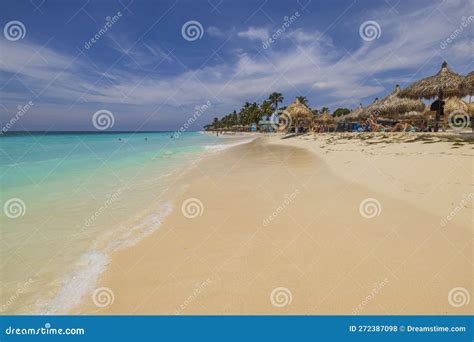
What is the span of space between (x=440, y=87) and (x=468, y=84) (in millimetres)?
2107

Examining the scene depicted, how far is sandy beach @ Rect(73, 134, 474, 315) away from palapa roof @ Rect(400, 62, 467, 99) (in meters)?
13.9

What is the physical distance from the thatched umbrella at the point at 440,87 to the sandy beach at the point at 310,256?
1393 cm

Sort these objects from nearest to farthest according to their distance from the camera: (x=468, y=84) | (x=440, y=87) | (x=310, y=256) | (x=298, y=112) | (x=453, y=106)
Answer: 1. (x=310, y=256)
2. (x=468, y=84)
3. (x=440, y=87)
4. (x=453, y=106)
5. (x=298, y=112)

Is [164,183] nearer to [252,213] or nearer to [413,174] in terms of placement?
[252,213]

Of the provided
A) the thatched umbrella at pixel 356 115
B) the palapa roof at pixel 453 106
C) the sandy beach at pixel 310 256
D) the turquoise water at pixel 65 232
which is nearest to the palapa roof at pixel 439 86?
the palapa roof at pixel 453 106

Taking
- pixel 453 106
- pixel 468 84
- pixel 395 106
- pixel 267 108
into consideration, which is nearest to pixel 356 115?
pixel 395 106

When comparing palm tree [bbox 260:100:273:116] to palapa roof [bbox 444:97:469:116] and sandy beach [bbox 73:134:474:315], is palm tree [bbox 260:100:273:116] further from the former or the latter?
sandy beach [bbox 73:134:474:315]

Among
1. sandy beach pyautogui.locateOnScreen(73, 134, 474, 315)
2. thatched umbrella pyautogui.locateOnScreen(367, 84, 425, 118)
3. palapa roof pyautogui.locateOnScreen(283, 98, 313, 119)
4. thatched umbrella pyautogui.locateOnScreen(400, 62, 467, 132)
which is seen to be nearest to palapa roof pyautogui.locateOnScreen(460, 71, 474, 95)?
thatched umbrella pyautogui.locateOnScreen(400, 62, 467, 132)

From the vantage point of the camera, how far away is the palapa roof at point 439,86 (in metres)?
15.7

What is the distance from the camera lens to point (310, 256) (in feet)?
11.4

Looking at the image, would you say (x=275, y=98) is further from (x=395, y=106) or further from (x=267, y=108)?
(x=395, y=106)

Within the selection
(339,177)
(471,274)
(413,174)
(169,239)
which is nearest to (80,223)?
(169,239)

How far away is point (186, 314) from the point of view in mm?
2734

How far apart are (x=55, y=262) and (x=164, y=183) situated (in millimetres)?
5770
